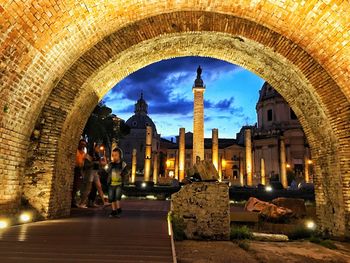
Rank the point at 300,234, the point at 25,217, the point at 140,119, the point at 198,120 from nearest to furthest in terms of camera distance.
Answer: the point at 25,217 < the point at 300,234 < the point at 198,120 < the point at 140,119

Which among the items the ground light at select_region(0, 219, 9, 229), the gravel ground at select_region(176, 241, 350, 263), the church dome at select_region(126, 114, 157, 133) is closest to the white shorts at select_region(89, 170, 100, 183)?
the ground light at select_region(0, 219, 9, 229)

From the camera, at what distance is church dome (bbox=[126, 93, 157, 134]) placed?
66.0 metres

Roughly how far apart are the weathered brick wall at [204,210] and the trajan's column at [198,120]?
14.4 metres

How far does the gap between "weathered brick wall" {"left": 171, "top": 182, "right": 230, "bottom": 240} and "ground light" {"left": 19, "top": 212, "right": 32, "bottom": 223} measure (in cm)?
337

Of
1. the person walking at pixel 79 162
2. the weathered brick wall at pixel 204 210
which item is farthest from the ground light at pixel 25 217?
the weathered brick wall at pixel 204 210

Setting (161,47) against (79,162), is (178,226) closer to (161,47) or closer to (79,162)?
(79,162)

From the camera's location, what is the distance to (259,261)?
474 cm

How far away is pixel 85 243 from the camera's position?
12.8 feet

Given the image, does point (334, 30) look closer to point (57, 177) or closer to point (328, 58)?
point (328, 58)

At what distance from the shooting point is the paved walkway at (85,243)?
128 inches

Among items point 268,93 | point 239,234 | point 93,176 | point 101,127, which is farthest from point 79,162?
point 268,93

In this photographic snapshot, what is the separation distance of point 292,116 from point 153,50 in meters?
42.4

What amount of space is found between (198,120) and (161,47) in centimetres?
1467

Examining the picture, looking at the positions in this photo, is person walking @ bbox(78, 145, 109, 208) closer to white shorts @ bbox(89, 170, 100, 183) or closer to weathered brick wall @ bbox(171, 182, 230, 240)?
white shorts @ bbox(89, 170, 100, 183)
